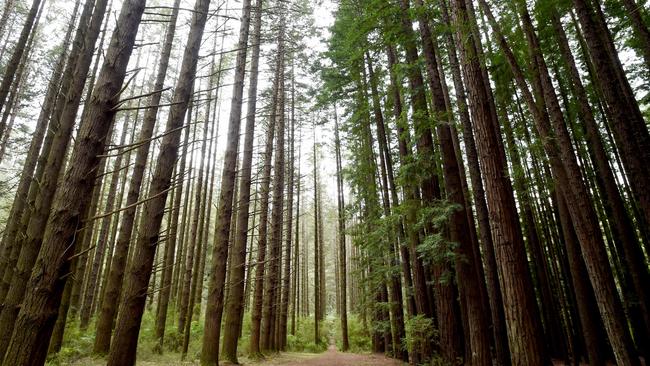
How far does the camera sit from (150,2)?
1357cm

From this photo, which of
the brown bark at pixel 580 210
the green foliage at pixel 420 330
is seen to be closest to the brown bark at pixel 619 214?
the brown bark at pixel 580 210

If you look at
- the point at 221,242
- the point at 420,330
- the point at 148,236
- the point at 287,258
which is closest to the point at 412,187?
the point at 420,330

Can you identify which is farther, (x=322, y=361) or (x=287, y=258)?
(x=287, y=258)

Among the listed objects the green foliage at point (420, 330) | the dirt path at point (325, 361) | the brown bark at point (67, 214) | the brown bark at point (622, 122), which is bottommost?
the dirt path at point (325, 361)

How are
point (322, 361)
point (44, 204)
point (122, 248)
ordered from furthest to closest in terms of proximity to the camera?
point (322, 361), point (122, 248), point (44, 204)

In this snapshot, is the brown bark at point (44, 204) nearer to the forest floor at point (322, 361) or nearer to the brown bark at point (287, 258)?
the forest floor at point (322, 361)

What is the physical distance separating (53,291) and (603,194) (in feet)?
47.5

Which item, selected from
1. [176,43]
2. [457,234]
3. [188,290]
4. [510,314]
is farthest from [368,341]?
[176,43]

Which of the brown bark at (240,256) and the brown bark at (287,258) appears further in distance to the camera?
the brown bark at (287,258)

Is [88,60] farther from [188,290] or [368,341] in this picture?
[368,341]

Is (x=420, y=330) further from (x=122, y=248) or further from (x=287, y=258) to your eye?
(x=287, y=258)

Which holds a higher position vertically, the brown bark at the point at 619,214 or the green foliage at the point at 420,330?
the brown bark at the point at 619,214

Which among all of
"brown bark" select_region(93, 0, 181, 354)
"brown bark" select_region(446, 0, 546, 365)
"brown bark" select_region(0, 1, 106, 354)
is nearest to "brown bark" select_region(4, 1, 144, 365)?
"brown bark" select_region(0, 1, 106, 354)

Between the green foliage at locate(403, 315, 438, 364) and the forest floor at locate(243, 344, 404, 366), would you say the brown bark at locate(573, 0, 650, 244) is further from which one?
the forest floor at locate(243, 344, 404, 366)
